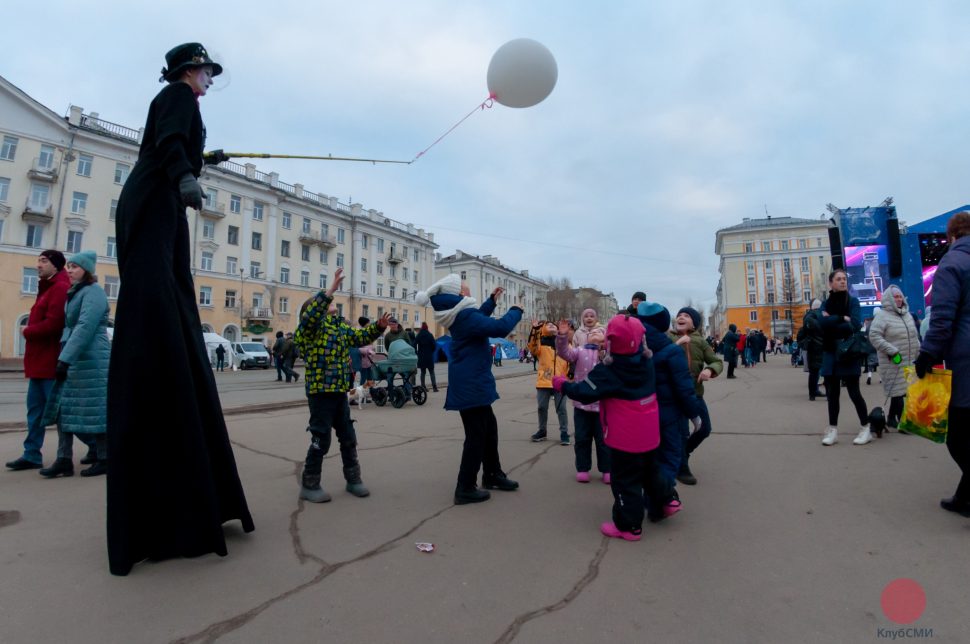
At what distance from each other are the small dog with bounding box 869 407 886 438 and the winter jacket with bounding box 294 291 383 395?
592 centimetres

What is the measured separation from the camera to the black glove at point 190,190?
2846 mm

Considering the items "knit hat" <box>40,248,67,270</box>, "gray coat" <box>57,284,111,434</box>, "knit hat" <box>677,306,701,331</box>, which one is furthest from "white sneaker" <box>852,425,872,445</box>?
"knit hat" <box>40,248,67,270</box>

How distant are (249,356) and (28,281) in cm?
1759

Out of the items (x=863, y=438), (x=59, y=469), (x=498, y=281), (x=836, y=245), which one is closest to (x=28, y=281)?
(x=59, y=469)

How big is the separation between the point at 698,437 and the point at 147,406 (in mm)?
4165

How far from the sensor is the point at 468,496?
12.9 ft

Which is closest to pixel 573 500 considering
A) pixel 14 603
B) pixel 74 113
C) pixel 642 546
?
pixel 642 546

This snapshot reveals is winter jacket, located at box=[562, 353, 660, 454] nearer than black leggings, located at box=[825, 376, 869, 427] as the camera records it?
Yes

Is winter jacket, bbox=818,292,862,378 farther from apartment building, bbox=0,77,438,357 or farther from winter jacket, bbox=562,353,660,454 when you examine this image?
apartment building, bbox=0,77,438,357

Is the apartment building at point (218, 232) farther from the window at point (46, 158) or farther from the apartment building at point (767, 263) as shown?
the apartment building at point (767, 263)

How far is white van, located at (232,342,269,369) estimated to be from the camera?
105ft

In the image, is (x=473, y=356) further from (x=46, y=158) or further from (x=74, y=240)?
(x=46, y=158)

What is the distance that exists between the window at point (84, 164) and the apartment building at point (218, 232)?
7 cm

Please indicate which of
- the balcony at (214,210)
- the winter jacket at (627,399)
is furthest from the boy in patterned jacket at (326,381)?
the balcony at (214,210)
